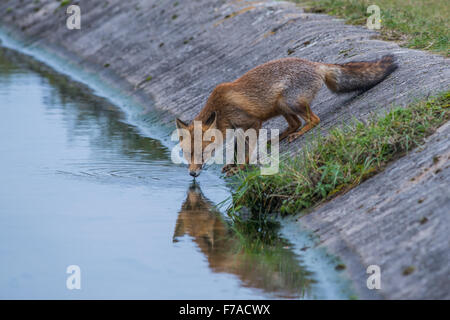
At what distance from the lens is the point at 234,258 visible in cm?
738

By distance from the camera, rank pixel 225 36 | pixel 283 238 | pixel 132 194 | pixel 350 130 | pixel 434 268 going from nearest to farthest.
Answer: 1. pixel 434 268
2. pixel 283 238
3. pixel 350 130
4. pixel 132 194
5. pixel 225 36

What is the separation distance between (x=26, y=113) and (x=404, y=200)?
10290mm

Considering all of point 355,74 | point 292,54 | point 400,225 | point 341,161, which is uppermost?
point 355,74

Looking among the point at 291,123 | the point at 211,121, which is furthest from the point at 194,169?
the point at 291,123

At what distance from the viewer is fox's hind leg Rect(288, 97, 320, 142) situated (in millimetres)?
9820

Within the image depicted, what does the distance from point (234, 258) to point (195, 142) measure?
8.43 ft

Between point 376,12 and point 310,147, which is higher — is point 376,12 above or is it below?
above

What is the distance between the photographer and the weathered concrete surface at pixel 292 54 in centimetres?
641

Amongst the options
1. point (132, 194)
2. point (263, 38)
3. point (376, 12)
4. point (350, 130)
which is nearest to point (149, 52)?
point (263, 38)

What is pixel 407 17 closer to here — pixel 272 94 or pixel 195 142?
pixel 272 94

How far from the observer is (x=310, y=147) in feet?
29.3

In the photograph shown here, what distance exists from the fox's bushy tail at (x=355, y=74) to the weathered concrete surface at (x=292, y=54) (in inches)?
5.2

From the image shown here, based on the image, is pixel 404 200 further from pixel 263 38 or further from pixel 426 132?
pixel 263 38

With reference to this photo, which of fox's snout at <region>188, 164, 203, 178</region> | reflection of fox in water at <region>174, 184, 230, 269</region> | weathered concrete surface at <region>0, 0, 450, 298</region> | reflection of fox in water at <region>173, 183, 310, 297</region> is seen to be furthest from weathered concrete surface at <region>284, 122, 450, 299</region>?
fox's snout at <region>188, 164, 203, 178</region>
